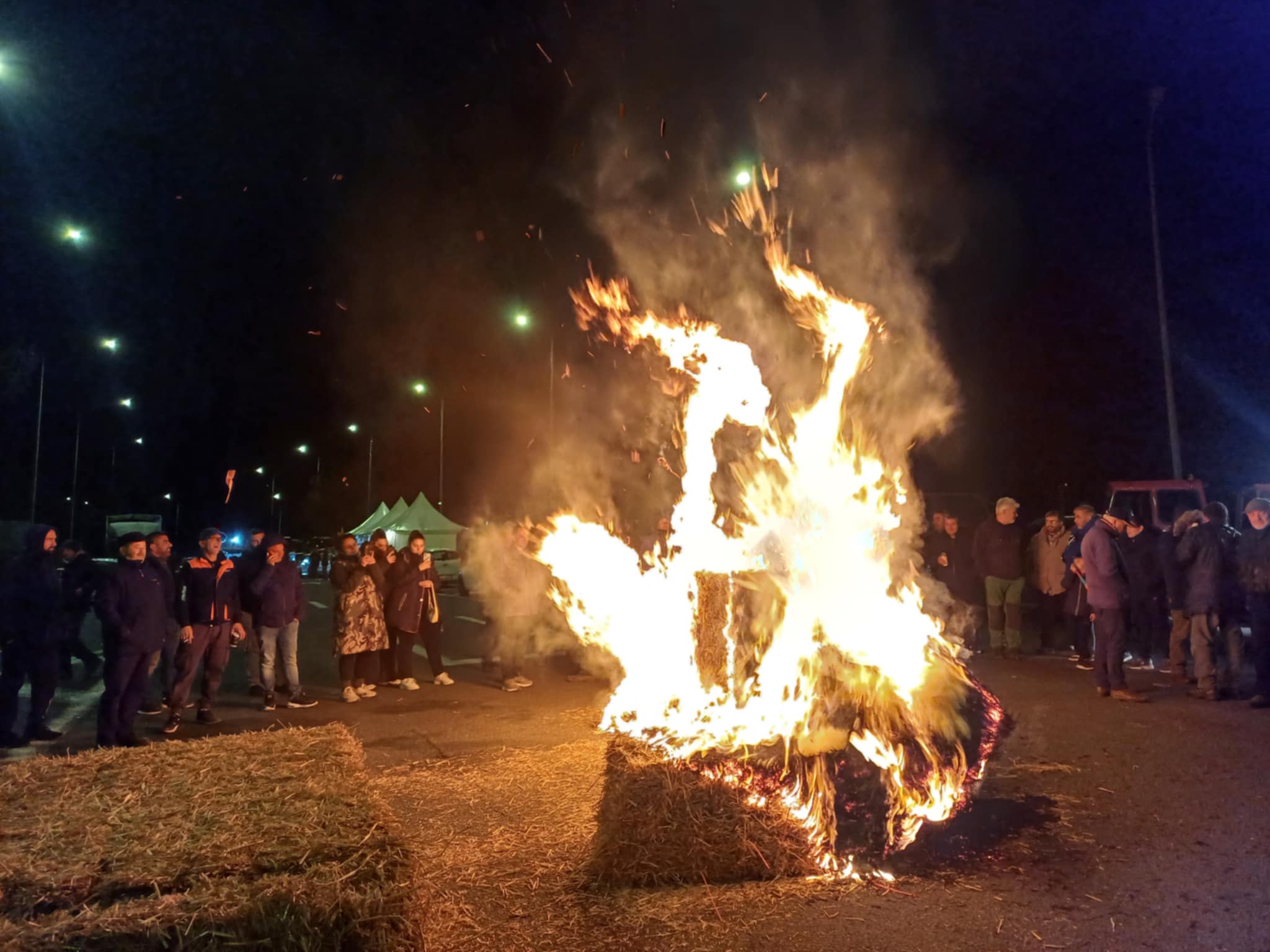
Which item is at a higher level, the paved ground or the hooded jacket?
the hooded jacket

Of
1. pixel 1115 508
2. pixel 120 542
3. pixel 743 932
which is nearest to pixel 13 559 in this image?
pixel 120 542

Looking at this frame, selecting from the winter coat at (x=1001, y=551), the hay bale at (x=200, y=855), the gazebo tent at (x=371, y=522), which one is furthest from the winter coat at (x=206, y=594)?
the gazebo tent at (x=371, y=522)

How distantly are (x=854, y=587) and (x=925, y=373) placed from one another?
7.44 metres

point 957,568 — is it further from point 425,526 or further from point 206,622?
point 425,526

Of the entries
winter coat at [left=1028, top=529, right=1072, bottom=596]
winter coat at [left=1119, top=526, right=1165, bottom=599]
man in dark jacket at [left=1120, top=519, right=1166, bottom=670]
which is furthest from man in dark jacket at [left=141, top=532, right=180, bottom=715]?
winter coat at [left=1119, top=526, right=1165, bottom=599]

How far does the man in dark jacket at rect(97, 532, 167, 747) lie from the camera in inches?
283

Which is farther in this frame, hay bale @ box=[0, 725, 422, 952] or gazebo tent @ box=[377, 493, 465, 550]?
gazebo tent @ box=[377, 493, 465, 550]

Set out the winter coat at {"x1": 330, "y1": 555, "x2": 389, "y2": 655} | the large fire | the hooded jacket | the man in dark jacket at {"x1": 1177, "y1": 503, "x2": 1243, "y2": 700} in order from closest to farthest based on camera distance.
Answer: the large fire < the man in dark jacket at {"x1": 1177, "y1": 503, "x2": 1243, "y2": 700} < the hooded jacket < the winter coat at {"x1": 330, "y1": 555, "x2": 389, "y2": 655}

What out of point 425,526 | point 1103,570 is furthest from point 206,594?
point 425,526

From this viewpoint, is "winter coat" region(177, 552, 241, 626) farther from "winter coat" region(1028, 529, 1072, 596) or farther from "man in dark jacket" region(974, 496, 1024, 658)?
"winter coat" region(1028, 529, 1072, 596)

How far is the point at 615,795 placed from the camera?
438cm

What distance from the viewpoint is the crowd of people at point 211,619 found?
7391 millimetres

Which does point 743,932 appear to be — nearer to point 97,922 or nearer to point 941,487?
point 97,922

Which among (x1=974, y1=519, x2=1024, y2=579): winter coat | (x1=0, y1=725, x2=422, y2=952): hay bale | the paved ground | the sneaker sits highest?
(x1=974, y1=519, x2=1024, y2=579): winter coat
